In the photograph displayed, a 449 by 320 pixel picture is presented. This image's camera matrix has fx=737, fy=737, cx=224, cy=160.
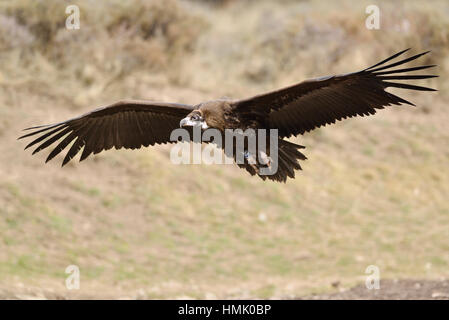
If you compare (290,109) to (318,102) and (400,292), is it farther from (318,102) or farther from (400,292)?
(400,292)

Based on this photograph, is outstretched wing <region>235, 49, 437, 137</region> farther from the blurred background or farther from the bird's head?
the blurred background

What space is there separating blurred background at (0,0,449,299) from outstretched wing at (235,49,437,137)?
7.44 feet

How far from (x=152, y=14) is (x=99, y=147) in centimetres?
657

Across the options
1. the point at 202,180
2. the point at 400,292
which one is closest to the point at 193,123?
the point at 400,292

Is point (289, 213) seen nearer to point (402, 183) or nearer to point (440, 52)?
point (402, 183)

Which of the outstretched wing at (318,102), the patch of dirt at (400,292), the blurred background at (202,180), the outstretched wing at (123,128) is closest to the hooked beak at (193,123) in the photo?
the outstretched wing at (318,102)

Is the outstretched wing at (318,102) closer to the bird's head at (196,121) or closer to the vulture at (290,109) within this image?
the vulture at (290,109)

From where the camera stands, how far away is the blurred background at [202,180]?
→ 877 cm

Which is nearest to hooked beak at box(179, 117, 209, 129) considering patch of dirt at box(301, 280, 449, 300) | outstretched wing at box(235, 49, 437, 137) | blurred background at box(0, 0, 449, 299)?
outstretched wing at box(235, 49, 437, 137)

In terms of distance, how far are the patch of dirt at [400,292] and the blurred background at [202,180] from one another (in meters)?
0.36

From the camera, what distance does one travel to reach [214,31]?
17.6m

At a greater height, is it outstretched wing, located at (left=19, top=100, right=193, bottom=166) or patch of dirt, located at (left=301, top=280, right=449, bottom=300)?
outstretched wing, located at (left=19, top=100, right=193, bottom=166)

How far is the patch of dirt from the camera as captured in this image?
6.84 meters
